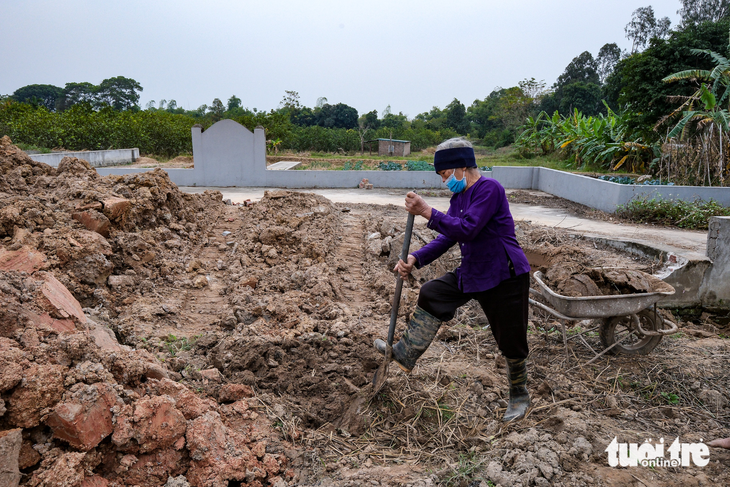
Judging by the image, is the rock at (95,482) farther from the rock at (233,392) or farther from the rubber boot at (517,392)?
the rubber boot at (517,392)

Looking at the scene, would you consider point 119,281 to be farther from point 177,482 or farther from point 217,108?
point 217,108

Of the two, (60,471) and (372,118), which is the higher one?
(372,118)

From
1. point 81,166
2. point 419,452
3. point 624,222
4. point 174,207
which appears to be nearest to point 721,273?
point 624,222

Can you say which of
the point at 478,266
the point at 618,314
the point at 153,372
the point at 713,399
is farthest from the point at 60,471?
the point at 713,399

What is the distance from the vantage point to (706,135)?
39.8 feet

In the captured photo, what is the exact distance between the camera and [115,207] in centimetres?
590

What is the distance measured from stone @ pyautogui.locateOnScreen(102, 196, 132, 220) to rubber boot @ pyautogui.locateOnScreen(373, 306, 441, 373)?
4.38 meters

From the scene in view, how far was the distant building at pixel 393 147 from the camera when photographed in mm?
30188

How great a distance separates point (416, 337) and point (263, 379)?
1.20m

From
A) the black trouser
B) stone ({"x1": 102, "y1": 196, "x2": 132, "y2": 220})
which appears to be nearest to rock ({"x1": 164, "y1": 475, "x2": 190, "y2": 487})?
the black trouser

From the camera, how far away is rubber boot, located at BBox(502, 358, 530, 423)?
9.82 ft

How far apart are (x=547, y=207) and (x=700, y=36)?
1008 cm

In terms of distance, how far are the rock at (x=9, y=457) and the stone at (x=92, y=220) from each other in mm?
3950

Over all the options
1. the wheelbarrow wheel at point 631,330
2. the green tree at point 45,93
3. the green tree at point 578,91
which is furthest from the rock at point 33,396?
the green tree at point 45,93
